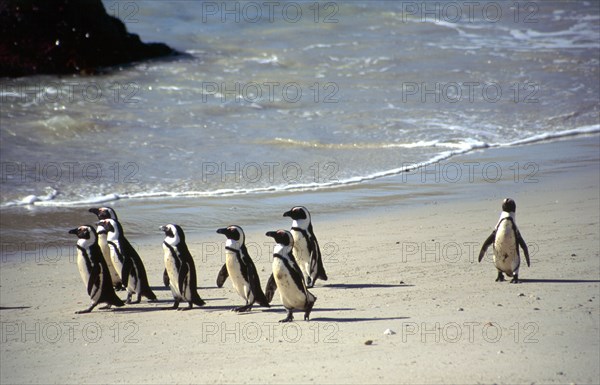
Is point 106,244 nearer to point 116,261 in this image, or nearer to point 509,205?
point 116,261

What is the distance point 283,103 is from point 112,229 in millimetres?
8457

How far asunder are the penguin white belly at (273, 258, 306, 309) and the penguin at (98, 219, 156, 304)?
3.64ft

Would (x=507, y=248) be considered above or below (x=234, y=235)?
below

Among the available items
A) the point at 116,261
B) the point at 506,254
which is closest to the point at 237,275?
the point at 116,261

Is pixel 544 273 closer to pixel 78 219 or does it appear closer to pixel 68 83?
pixel 78 219

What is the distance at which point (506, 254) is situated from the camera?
6.14 meters

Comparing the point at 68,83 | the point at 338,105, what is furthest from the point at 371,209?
the point at 68,83

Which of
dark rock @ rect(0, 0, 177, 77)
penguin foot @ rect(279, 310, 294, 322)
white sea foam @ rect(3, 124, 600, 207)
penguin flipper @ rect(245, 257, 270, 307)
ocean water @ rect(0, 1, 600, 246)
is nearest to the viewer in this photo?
penguin foot @ rect(279, 310, 294, 322)

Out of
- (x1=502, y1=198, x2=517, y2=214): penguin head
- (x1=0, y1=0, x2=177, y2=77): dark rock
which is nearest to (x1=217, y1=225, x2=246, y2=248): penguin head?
(x1=502, y1=198, x2=517, y2=214): penguin head

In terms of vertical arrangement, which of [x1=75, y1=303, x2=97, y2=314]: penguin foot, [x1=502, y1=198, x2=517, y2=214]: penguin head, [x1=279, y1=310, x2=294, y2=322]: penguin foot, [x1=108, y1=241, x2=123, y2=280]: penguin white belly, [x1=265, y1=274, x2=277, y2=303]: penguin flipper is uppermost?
[x1=502, y1=198, x2=517, y2=214]: penguin head

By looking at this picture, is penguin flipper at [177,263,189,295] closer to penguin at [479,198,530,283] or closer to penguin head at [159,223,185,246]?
penguin head at [159,223,185,246]

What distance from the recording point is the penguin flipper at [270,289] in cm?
580

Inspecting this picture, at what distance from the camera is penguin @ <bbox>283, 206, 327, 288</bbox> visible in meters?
6.43

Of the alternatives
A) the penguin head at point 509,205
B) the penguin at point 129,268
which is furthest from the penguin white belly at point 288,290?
the penguin head at point 509,205
